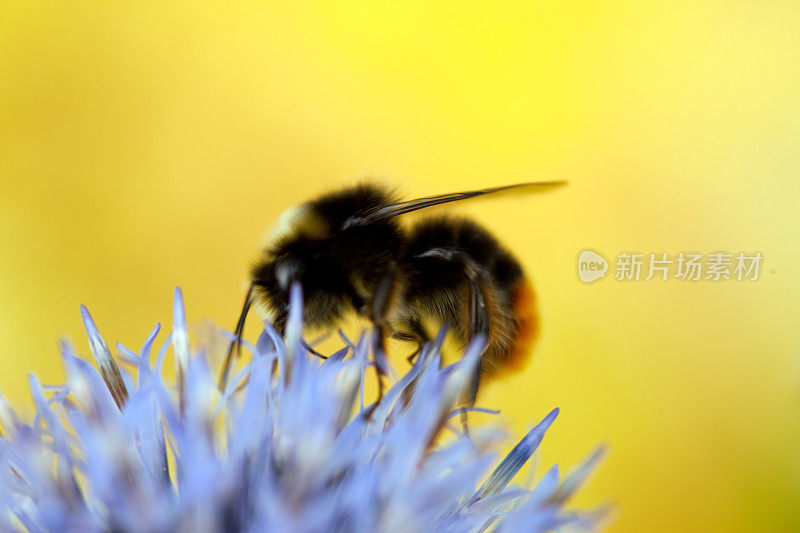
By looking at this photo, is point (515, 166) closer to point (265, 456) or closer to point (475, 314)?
point (475, 314)

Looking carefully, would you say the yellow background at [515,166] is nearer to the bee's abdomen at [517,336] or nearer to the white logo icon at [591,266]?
the white logo icon at [591,266]

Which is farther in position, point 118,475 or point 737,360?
point 737,360

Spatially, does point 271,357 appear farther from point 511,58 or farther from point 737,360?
point 737,360

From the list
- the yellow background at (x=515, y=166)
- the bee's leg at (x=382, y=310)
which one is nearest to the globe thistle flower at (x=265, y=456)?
the bee's leg at (x=382, y=310)

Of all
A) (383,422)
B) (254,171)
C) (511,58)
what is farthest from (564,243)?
(383,422)

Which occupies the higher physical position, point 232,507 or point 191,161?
point 191,161

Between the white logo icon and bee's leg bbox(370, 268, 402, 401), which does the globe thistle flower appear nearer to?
bee's leg bbox(370, 268, 402, 401)

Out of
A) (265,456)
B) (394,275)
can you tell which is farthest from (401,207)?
(265,456)
